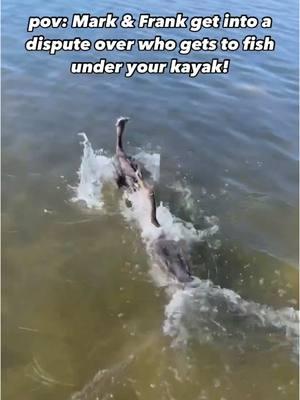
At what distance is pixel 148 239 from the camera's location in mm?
12062

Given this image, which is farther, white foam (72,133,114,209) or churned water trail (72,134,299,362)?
white foam (72,133,114,209)

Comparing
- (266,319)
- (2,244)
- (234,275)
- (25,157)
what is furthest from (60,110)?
(266,319)

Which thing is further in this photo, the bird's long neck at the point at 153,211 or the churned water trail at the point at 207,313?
the bird's long neck at the point at 153,211

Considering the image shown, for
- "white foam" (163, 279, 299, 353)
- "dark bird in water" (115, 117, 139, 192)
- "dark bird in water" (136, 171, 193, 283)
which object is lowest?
"white foam" (163, 279, 299, 353)

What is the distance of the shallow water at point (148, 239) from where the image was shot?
9.55 m

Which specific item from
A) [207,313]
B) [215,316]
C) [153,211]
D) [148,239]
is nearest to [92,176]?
[148,239]

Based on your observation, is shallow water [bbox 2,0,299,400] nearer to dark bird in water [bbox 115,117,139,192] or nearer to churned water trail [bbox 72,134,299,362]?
churned water trail [bbox 72,134,299,362]

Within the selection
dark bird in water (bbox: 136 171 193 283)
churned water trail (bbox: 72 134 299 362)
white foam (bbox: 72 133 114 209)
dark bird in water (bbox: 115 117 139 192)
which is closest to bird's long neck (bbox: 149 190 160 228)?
dark bird in water (bbox: 136 171 193 283)

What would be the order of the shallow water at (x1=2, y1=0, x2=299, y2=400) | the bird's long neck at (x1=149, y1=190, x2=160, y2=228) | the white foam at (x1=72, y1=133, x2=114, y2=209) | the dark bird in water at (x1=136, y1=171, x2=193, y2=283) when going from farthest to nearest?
the white foam at (x1=72, y1=133, x2=114, y2=209) < the bird's long neck at (x1=149, y1=190, x2=160, y2=228) < the dark bird in water at (x1=136, y1=171, x2=193, y2=283) < the shallow water at (x1=2, y1=0, x2=299, y2=400)

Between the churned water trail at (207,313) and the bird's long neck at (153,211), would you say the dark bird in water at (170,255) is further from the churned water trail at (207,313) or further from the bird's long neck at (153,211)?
the churned water trail at (207,313)

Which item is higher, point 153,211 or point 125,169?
point 153,211

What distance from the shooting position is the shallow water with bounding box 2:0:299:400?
31.3 feet

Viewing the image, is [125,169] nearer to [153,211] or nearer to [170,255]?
[153,211]

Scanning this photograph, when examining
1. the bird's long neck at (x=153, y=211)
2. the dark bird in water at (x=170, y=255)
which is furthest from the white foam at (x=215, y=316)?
the bird's long neck at (x=153, y=211)
